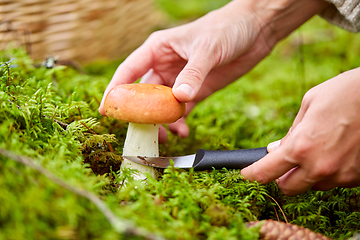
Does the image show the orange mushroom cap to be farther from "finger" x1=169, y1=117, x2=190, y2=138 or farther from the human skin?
"finger" x1=169, y1=117, x2=190, y2=138

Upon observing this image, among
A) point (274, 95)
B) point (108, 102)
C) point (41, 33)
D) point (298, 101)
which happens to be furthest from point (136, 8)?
point (108, 102)

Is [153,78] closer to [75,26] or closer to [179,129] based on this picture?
[179,129]

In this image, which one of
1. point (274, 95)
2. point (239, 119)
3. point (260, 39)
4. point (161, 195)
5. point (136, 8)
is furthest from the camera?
point (136, 8)

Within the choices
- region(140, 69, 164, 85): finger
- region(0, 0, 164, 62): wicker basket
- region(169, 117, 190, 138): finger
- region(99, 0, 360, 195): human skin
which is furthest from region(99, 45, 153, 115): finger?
region(0, 0, 164, 62): wicker basket

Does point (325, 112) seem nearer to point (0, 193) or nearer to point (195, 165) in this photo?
point (195, 165)

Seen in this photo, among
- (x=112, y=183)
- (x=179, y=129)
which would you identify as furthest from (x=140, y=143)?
(x=179, y=129)

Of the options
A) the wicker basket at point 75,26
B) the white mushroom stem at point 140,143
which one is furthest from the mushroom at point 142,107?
the wicker basket at point 75,26
